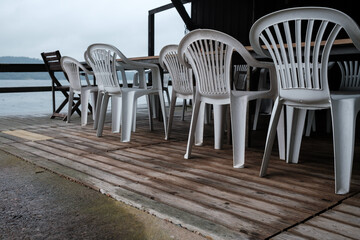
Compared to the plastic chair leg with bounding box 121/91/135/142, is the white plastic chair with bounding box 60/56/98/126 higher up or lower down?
higher up

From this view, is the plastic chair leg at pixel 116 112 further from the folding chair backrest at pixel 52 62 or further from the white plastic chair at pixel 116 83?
the folding chair backrest at pixel 52 62

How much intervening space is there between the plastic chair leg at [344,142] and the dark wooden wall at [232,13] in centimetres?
648

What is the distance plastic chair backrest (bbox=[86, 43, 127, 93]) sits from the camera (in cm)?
370

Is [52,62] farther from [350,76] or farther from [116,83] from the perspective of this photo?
[350,76]

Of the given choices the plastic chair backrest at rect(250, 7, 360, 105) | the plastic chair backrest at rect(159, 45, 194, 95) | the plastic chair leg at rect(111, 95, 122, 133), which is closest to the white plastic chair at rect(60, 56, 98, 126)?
the plastic chair leg at rect(111, 95, 122, 133)

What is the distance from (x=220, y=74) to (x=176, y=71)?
0.98 meters

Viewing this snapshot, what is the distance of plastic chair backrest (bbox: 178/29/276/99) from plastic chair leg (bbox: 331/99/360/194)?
28.5 inches

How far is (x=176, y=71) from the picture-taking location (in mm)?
3676

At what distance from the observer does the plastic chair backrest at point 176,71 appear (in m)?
3.58

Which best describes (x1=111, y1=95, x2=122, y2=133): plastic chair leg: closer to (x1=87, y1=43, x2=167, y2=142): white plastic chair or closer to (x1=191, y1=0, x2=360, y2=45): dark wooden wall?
(x1=87, y1=43, x2=167, y2=142): white plastic chair

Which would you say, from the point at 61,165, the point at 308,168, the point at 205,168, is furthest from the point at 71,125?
the point at 308,168

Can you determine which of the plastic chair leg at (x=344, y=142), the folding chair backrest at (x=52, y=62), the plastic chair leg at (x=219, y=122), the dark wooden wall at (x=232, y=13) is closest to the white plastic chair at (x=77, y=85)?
the folding chair backrest at (x=52, y=62)

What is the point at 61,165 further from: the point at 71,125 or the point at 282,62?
the point at 71,125

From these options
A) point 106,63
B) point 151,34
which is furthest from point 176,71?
point 151,34
